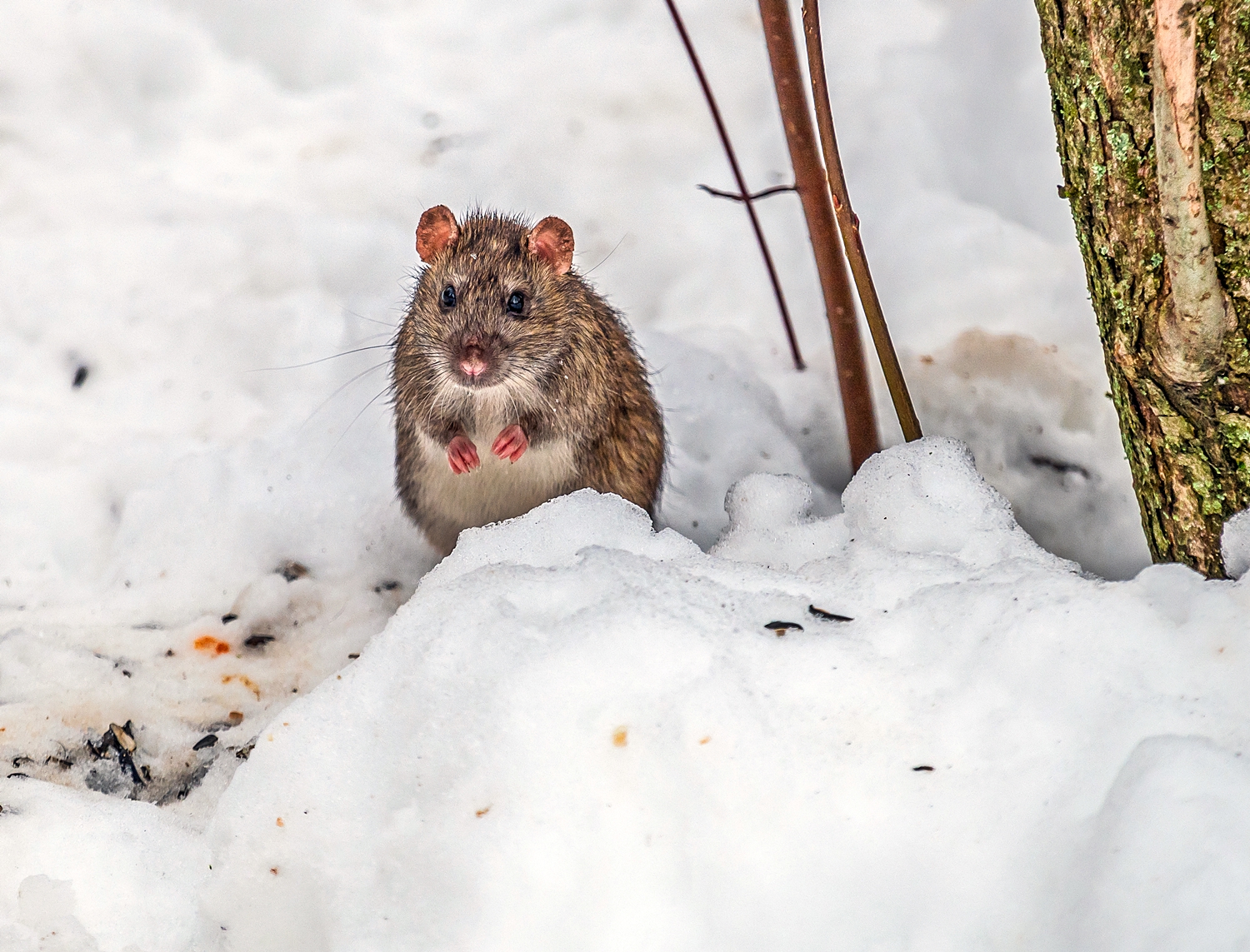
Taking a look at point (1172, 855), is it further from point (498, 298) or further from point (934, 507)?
point (498, 298)

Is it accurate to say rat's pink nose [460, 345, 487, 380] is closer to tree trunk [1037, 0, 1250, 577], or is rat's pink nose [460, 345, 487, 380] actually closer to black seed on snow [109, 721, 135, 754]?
black seed on snow [109, 721, 135, 754]

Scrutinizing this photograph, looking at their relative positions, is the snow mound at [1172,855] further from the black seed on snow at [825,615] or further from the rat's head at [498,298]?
the rat's head at [498,298]

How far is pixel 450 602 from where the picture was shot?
225cm

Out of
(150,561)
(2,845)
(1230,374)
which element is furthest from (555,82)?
(2,845)

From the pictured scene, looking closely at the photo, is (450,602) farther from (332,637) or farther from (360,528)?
(360,528)

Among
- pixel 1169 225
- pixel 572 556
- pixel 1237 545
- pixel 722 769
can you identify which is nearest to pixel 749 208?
pixel 572 556

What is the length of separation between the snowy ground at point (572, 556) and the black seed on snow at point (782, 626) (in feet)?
0.21

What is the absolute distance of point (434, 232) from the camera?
3.18 m

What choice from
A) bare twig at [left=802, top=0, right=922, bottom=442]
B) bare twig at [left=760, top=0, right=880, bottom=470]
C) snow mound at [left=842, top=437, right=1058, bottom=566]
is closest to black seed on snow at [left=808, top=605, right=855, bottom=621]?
snow mound at [left=842, top=437, right=1058, bottom=566]

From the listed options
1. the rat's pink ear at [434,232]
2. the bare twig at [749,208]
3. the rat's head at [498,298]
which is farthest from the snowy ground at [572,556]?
the rat's pink ear at [434,232]

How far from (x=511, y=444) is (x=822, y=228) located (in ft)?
3.48

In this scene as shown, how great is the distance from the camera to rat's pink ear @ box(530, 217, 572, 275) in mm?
3141

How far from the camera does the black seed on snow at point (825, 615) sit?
86.4 inches

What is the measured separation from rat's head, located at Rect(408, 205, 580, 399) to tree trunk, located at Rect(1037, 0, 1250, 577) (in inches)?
57.6
